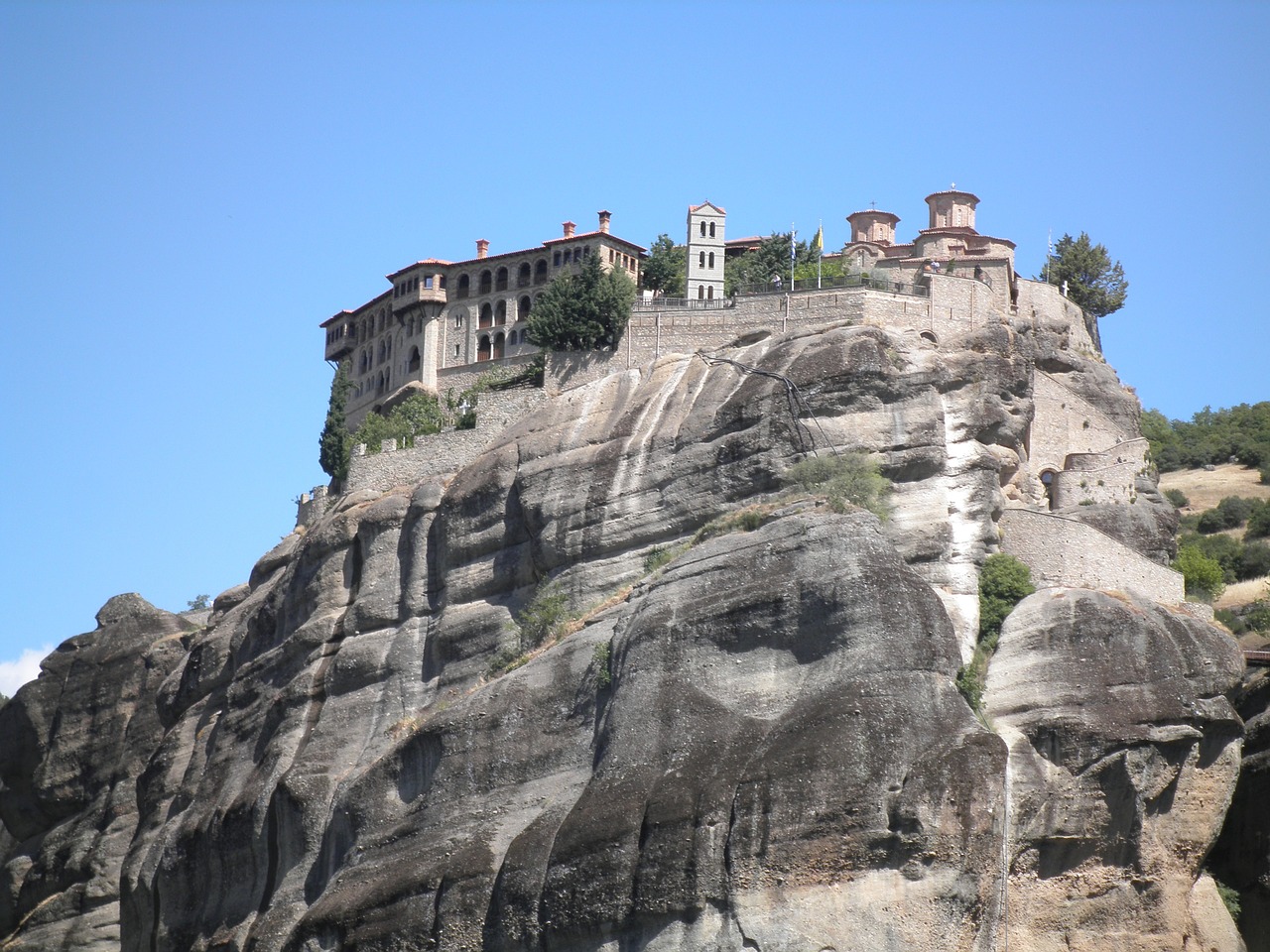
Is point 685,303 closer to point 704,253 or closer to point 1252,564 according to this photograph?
point 704,253

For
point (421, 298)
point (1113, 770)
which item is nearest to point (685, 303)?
point (421, 298)

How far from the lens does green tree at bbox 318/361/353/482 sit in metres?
73.9

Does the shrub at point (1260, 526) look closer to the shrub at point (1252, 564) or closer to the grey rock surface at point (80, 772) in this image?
the shrub at point (1252, 564)

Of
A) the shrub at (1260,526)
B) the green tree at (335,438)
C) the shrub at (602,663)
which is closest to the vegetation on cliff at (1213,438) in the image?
the shrub at (1260,526)

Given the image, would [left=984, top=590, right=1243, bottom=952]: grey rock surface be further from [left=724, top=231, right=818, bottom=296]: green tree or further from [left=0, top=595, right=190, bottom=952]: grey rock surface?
[left=0, top=595, right=190, bottom=952]: grey rock surface

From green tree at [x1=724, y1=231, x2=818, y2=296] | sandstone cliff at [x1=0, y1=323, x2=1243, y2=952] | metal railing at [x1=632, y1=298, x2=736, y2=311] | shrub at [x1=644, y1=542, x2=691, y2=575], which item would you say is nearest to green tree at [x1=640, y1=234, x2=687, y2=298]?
green tree at [x1=724, y1=231, x2=818, y2=296]

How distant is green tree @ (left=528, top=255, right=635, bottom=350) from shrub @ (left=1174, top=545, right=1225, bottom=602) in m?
17.6

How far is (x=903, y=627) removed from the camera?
144 feet

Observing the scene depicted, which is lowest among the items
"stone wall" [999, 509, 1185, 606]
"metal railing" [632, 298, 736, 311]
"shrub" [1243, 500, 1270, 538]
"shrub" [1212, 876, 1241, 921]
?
"shrub" [1212, 876, 1241, 921]

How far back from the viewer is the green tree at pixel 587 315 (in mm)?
64312

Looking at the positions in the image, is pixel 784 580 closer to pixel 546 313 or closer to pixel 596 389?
pixel 596 389

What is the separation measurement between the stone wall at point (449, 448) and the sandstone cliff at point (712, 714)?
1.14 meters

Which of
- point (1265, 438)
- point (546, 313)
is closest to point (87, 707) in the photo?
point (546, 313)

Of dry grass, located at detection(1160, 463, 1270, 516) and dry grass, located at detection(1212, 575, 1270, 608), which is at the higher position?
dry grass, located at detection(1160, 463, 1270, 516)
